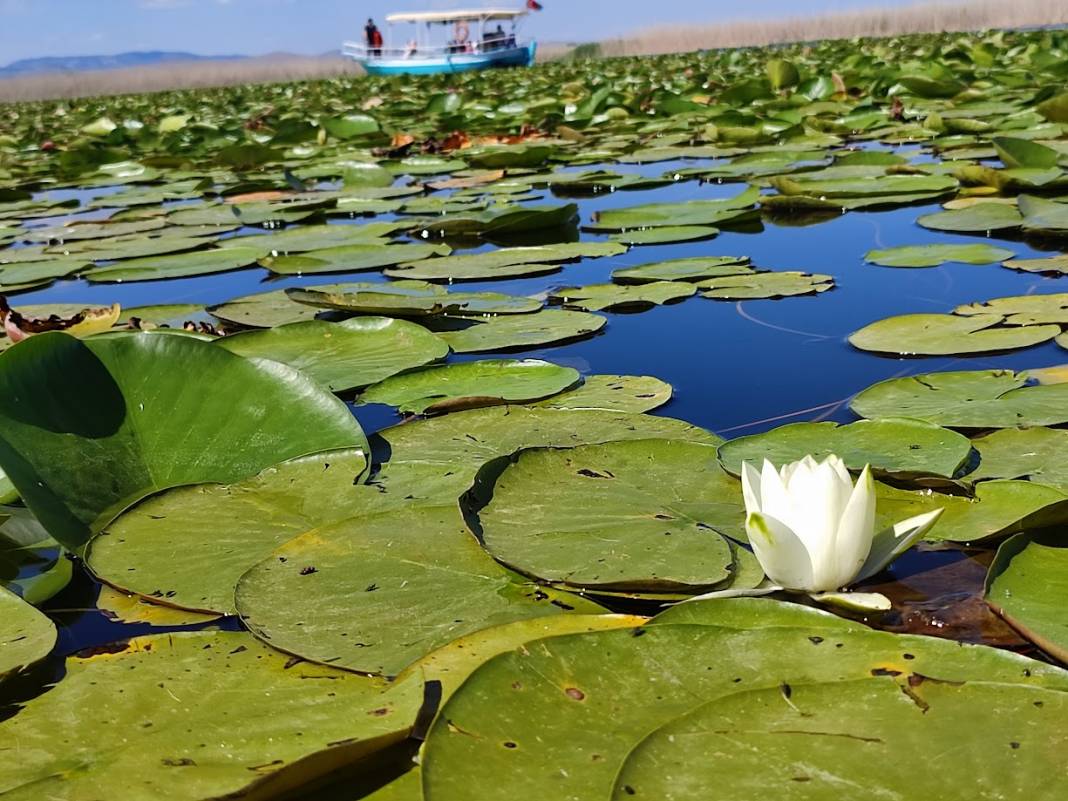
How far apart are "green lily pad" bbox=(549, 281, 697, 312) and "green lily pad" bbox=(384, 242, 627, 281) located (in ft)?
0.69

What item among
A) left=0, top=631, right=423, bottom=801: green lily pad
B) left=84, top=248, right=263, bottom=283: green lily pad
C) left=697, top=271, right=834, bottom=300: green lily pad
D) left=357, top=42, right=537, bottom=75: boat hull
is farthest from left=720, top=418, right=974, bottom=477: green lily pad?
left=357, top=42, right=537, bottom=75: boat hull

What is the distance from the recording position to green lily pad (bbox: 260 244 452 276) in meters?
2.54

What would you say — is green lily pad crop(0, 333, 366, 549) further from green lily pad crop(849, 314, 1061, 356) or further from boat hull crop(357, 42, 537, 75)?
boat hull crop(357, 42, 537, 75)

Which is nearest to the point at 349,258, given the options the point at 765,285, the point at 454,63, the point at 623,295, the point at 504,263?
the point at 504,263

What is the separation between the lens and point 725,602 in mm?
828

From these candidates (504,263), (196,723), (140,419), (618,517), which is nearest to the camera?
(196,723)

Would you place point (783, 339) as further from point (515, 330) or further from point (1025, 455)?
point (1025, 455)

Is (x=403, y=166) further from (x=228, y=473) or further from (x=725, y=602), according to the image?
(x=725, y=602)

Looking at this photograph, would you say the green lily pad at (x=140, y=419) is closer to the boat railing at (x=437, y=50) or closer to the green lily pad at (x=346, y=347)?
the green lily pad at (x=346, y=347)

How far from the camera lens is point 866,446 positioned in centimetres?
116

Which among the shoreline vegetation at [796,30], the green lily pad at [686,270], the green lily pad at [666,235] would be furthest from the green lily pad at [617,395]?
the shoreline vegetation at [796,30]

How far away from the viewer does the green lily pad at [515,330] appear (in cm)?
178

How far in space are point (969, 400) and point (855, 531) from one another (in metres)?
0.57

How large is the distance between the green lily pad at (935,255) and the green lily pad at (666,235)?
0.50 m
